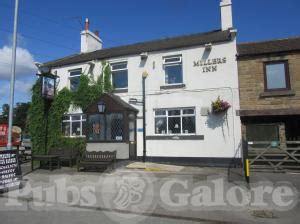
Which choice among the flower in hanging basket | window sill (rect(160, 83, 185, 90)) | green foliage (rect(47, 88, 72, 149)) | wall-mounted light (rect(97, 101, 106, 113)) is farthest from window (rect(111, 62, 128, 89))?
the flower in hanging basket

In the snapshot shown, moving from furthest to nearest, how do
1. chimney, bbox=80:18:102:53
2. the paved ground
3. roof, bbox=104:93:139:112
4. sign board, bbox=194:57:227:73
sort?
chimney, bbox=80:18:102:53
roof, bbox=104:93:139:112
sign board, bbox=194:57:227:73
the paved ground

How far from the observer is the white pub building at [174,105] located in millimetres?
15891

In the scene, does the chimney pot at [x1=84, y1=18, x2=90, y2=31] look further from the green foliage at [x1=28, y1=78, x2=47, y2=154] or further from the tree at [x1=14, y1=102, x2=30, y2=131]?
the tree at [x1=14, y1=102, x2=30, y2=131]

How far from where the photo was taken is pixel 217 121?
1588cm

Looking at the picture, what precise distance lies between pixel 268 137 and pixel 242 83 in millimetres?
2908

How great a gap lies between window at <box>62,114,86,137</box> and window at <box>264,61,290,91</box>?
1055 centimetres

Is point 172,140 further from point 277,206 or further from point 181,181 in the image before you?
point 277,206

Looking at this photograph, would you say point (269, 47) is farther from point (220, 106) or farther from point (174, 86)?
point (174, 86)

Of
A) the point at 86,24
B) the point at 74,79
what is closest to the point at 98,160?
the point at 74,79

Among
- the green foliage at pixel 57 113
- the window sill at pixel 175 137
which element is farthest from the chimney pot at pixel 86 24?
the window sill at pixel 175 137

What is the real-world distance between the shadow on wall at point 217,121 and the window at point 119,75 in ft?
17.6

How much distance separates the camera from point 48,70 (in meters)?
20.5

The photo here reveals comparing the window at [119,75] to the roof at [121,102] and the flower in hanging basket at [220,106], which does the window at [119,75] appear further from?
the flower in hanging basket at [220,106]

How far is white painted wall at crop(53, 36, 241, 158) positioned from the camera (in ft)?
51.5
